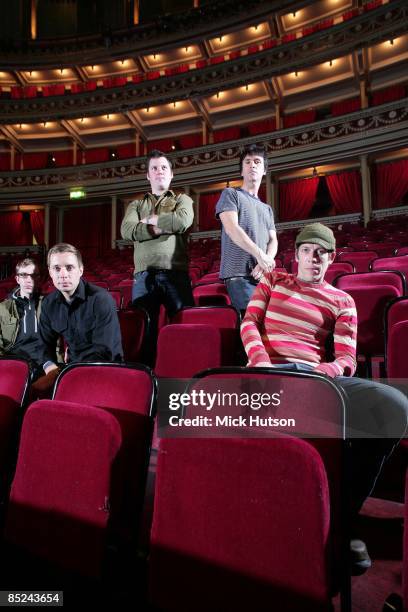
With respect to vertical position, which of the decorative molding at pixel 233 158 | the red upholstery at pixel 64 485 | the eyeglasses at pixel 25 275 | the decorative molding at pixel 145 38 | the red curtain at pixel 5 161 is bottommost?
the red upholstery at pixel 64 485

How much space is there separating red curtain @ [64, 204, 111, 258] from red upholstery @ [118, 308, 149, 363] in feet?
27.6

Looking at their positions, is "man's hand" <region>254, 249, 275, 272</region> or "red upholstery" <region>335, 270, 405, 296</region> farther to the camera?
"red upholstery" <region>335, 270, 405, 296</region>

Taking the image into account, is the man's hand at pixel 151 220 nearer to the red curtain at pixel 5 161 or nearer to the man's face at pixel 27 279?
the man's face at pixel 27 279

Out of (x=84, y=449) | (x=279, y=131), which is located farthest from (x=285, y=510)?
(x=279, y=131)

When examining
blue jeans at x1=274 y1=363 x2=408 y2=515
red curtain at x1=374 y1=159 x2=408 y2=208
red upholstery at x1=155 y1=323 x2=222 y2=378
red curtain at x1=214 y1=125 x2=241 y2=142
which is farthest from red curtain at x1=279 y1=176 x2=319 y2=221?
blue jeans at x1=274 y1=363 x2=408 y2=515

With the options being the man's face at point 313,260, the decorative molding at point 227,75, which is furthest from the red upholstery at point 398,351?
the decorative molding at point 227,75

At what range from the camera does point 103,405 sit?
102cm

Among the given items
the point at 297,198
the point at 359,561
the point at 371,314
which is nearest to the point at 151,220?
the point at 371,314

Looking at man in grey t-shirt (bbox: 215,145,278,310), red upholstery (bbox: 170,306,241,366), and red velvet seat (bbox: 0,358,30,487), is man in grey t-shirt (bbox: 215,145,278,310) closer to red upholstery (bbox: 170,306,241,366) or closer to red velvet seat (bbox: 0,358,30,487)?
red upholstery (bbox: 170,306,241,366)

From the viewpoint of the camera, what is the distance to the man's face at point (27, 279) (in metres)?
1.78

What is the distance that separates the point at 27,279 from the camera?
1.79 m

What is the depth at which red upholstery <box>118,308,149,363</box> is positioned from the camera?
1611mm

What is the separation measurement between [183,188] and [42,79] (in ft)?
15.1

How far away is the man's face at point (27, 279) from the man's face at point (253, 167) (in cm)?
98
